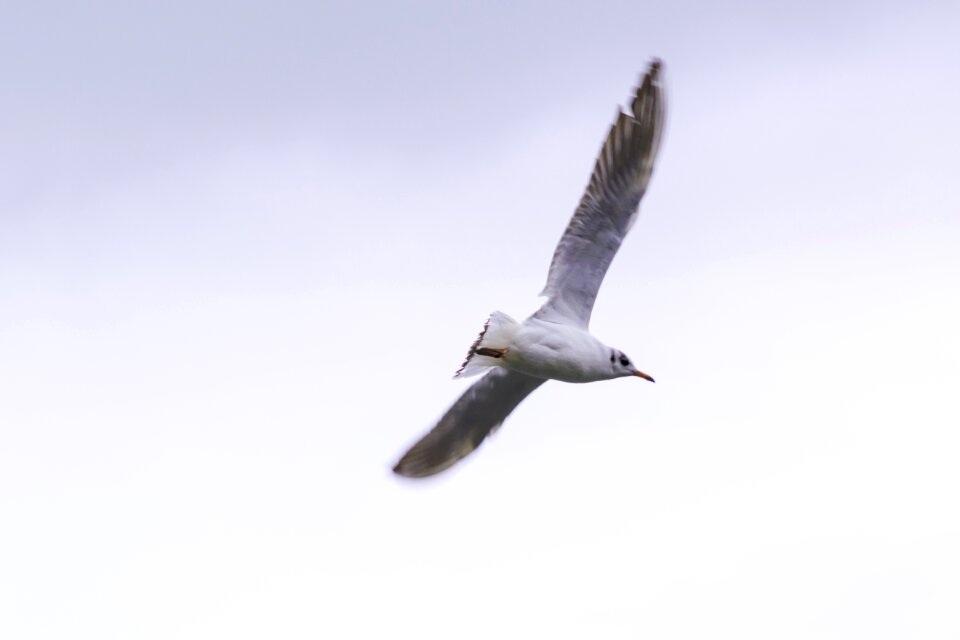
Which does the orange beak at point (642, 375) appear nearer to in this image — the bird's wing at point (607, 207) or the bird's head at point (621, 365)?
the bird's head at point (621, 365)

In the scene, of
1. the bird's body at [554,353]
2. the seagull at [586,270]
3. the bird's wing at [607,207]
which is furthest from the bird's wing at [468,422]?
the bird's wing at [607,207]

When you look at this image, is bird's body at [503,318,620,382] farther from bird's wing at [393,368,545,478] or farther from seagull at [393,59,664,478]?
bird's wing at [393,368,545,478]

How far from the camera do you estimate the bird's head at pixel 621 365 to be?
17906 millimetres

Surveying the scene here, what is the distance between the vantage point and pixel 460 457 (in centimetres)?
1942

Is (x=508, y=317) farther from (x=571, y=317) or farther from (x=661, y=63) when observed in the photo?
(x=661, y=63)

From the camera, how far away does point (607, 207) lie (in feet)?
56.7

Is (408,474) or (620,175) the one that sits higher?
(620,175)

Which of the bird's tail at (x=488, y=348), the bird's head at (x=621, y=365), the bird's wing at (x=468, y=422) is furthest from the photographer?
the bird's wing at (x=468, y=422)

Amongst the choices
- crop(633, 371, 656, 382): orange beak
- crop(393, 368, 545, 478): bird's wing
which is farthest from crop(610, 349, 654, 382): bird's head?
crop(393, 368, 545, 478): bird's wing

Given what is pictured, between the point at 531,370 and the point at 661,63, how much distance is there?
3.16m

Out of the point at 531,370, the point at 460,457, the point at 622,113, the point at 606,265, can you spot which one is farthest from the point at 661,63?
the point at 460,457

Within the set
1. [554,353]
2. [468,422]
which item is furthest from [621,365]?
[468,422]

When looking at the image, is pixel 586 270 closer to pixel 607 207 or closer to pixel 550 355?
pixel 607 207

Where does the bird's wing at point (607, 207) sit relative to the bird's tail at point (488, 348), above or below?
above
